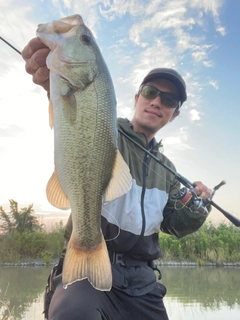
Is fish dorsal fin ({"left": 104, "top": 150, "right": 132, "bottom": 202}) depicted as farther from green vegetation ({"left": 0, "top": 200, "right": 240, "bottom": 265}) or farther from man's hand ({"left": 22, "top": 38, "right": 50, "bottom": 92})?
green vegetation ({"left": 0, "top": 200, "right": 240, "bottom": 265})

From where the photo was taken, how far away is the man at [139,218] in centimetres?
249

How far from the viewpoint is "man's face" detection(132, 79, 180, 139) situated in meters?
3.62

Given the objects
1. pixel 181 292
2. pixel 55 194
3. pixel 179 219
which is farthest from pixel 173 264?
pixel 55 194

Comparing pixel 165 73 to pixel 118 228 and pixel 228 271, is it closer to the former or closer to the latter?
pixel 118 228

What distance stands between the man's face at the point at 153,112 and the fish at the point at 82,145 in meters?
1.53

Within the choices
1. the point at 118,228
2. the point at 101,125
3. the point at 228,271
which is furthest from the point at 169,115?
the point at 228,271

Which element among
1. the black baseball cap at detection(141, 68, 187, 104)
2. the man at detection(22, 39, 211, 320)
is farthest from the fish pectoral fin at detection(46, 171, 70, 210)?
the black baseball cap at detection(141, 68, 187, 104)

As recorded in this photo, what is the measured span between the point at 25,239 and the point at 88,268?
18.4m

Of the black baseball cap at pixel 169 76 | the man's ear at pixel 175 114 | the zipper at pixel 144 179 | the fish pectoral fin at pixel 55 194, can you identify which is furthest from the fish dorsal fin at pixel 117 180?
the man's ear at pixel 175 114

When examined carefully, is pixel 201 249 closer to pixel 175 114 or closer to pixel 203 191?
pixel 175 114

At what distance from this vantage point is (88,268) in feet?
Result: 6.72

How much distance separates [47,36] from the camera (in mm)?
2072

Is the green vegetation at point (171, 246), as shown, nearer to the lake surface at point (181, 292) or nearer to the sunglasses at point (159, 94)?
the lake surface at point (181, 292)

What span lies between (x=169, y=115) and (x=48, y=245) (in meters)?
17.0
